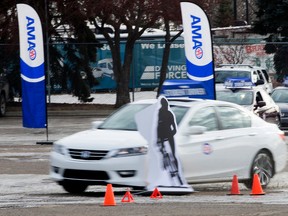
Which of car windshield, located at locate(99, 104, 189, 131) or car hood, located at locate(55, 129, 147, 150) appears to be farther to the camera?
car windshield, located at locate(99, 104, 189, 131)

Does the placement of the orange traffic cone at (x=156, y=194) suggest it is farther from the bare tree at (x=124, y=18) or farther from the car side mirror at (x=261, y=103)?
the bare tree at (x=124, y=18)

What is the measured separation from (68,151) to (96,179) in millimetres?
653

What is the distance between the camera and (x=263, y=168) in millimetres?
16016

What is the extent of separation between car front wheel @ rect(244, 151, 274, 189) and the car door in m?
0.17

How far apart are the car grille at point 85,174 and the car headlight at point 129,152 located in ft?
1.04

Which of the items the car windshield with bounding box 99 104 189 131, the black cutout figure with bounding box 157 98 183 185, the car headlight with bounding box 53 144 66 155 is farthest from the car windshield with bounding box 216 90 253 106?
the car headlight with bounding box 53 144 66 155

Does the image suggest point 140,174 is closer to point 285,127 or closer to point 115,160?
point 115,160

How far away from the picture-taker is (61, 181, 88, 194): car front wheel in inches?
579

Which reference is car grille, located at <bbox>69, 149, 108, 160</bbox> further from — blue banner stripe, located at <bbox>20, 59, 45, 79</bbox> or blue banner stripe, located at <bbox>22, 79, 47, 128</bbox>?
blue banner stripe, located at <bbox>20, 59, 45, 79</bbox>

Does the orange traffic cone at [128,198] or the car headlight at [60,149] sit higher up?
the car headlight at [60,149]

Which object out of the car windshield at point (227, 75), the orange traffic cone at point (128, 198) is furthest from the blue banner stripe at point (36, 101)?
the orange traffic cone at point (128, 198)

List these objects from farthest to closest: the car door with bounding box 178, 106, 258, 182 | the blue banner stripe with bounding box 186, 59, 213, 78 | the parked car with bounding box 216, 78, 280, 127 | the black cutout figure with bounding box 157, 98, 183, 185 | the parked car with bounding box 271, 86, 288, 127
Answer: the parked car with bounding box 271, 86, 288, 127, the parked car with bounding box 216, 78, 280, 127, the blue banner stripe with bounding box 186, 59, 213, 78, the car door with bounding box 178, 106, 258, 182, the black cutout figure with bounding box 157, 98, 183, 185

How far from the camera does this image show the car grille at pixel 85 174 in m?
14.3

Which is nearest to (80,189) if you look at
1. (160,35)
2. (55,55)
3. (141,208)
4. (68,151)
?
(68,151)
